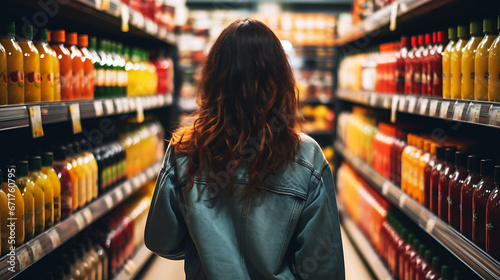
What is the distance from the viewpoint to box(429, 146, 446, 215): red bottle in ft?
6.82

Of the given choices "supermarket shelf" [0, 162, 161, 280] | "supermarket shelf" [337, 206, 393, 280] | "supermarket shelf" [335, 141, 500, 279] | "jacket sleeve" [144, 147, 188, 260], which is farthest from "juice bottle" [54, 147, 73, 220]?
"supermarket shelf" [337, 206, 393, 280]

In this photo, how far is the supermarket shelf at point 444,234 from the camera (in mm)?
1548

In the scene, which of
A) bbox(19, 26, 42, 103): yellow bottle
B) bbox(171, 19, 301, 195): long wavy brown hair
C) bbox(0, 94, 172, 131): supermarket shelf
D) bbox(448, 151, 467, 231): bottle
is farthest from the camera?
bbox(448, 151, 467, 231): bottle

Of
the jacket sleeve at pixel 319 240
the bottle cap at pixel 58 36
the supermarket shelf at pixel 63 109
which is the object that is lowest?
the jacket sleeve at pixel 319 240

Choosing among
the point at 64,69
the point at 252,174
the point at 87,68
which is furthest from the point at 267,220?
the point at 87,68

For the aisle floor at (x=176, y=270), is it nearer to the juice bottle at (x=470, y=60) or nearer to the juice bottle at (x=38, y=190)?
the juice bottle at (x=38, y=190)

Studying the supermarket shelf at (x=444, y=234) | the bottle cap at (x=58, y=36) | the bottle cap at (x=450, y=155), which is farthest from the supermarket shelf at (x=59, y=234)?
the bottle cap at (x=450, y=155)

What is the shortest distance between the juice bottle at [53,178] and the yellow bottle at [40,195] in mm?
54

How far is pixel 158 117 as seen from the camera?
4598mm

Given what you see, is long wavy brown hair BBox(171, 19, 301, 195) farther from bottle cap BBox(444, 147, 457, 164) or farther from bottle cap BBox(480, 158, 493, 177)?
bottle cap BBox(444, 147, 457, 164)

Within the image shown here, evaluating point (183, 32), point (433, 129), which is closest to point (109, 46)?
point (433, 129)

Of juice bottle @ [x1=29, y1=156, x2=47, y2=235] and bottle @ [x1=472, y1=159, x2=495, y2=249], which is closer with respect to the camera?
bottle @ [x1=472, y1=159, x2=495, y2=249]

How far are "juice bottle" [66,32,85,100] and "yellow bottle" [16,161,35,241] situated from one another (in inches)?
24.7

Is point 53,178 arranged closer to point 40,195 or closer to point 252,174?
point 40,195
